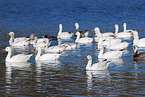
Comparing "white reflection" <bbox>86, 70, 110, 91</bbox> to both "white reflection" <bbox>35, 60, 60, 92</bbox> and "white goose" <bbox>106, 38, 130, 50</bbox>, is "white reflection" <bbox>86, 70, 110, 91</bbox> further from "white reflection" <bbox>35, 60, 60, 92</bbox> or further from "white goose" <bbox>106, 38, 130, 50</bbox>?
"white goose" <bbox>106, 38, 130, 50</bbox>

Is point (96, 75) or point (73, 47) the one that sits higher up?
point (73, 47)

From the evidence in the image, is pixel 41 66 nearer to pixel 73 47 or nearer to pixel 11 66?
pixel 11 66

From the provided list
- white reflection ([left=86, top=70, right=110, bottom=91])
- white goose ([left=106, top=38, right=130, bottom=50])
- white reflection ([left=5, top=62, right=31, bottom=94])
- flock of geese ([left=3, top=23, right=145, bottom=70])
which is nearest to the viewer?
white reflection ([left=86, top=70, right=110, bottom=91])

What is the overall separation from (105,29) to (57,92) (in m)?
22.1

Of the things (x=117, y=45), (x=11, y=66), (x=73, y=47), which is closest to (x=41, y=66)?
(x=11, y=66)

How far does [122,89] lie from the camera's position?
45.4 ft

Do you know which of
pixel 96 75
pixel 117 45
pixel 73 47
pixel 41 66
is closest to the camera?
pixel 96 75

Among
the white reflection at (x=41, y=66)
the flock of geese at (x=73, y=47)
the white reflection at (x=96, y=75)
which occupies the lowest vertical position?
the white reflection at (x=96, y=75)

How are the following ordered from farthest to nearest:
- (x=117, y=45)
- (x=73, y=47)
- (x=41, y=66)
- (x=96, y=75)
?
(x=117, y=45)
(x=73, y=47)
(x=41, y=66)
(x=96, y=75)

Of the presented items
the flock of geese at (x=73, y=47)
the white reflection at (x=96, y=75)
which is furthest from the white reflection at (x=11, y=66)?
the white reflection at (x=96, y=75)

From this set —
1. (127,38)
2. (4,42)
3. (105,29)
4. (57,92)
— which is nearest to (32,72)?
(57,92)

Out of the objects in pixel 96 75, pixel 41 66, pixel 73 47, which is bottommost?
pixel 96 75

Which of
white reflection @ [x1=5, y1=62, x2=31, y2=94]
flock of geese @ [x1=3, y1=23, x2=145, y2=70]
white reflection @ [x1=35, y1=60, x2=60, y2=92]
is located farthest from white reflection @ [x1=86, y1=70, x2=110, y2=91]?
white reflection @ [x1=5, y1=62, x2=31, y2=94]

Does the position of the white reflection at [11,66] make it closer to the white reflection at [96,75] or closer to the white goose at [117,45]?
the white reflection at [96,75]
